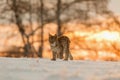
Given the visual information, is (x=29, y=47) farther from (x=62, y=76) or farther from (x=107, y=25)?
(x=62, y=76)

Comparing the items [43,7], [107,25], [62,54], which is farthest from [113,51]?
[62,54]

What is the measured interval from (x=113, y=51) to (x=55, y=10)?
4.12 meters

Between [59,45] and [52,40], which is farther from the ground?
[52,40]

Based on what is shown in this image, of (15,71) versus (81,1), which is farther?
(81,1)

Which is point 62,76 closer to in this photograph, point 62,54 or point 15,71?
A: point 15,71

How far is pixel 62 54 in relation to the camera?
558 inches

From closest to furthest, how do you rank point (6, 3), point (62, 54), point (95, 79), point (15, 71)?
point (95, 79), point (15, 71), point (62, 54), point (6, 3)

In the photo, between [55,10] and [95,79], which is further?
[55,10]

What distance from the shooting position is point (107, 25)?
36969 millimetres

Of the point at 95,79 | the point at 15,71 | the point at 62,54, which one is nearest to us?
the point at 95,79

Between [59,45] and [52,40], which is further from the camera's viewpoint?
[59,45]

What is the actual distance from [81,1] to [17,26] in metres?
4.18

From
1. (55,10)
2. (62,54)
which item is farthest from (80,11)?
(62,54)

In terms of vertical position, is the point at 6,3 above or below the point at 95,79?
above
